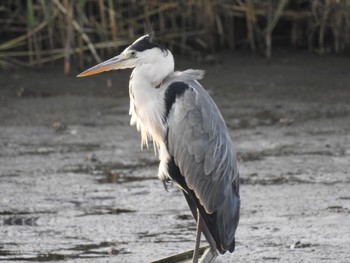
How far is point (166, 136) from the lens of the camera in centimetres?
558

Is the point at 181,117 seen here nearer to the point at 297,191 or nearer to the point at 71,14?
the point at 297,191

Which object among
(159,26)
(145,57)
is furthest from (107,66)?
(159,26)

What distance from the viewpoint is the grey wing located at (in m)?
5.34

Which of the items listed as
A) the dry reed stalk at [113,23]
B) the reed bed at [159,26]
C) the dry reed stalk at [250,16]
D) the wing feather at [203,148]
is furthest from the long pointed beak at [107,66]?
the dry reed stalk at [250,16]

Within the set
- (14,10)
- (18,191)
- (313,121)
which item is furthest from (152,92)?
(14,10)

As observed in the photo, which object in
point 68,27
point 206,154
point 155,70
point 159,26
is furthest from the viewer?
point 159,26

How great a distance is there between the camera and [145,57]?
18.2ft

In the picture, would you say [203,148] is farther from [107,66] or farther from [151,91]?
[107,66]

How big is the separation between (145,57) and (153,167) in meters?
2.21

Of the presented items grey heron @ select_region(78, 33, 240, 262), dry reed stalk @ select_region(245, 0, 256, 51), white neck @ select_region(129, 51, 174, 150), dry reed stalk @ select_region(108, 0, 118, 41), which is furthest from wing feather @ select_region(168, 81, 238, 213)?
dry reed stalk @ select_region(245, 0, 256, 51)

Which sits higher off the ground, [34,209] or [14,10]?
[14,10]

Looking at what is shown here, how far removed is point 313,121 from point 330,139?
653 mm

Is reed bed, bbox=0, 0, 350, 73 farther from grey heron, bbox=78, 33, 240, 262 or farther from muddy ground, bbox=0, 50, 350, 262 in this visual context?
grey heron, bbox=78, 33, 240, 262

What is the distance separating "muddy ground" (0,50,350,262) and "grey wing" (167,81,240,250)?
1.37 ft
